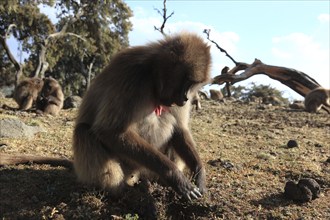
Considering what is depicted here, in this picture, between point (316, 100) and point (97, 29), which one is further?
point (97, 29)

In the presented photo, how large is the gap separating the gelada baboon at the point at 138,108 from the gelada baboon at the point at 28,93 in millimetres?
8281

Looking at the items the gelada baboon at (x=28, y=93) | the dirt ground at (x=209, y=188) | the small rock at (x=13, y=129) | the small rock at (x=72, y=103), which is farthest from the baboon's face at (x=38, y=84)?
the small rock at (x=13, y=129)

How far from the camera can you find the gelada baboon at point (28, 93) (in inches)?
471

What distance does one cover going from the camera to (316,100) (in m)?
14.7

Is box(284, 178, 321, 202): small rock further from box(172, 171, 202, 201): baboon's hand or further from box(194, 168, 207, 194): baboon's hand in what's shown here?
box(172, 171, 202, 201): baboon's hand

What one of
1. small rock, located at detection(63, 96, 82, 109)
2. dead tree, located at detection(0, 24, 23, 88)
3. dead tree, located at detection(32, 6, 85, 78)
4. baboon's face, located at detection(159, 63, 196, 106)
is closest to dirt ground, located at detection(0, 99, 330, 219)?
baboon's face, located at detection(159, 63, 196, 106)

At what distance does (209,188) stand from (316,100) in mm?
10921

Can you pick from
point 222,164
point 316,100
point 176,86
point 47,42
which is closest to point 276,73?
point 316,100

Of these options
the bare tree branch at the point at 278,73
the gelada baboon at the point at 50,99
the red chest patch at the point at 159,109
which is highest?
the bare tree branch at the point at 278,73

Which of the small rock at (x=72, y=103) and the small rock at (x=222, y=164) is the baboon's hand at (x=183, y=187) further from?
the small rock at (x=72, y=103)

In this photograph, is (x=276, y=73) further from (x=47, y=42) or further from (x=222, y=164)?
(x=47, y=42)

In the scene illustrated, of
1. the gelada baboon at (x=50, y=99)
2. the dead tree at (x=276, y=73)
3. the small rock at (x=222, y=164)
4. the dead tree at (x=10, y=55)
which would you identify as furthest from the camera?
the dead tree at (x=10, y=55)

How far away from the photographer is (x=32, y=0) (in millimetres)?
23453

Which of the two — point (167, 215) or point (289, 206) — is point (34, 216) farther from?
point (289, 206)
